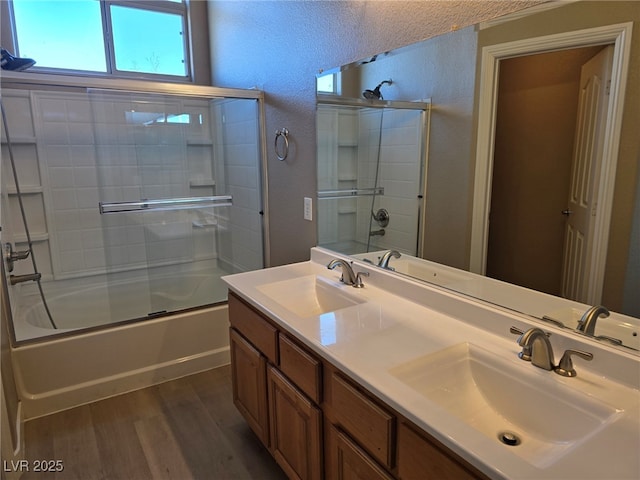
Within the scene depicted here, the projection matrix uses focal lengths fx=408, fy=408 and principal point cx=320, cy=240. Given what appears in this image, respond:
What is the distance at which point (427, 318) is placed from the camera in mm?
1458

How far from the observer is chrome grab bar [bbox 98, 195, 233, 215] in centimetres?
302

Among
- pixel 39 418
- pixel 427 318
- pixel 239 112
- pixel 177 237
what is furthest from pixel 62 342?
pixel 427 318

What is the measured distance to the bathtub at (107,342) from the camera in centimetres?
225

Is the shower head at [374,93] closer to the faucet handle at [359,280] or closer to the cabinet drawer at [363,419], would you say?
the faucet handle at [359,280]

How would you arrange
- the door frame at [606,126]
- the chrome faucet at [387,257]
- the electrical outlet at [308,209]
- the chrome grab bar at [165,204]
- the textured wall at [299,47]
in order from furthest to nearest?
the chrome grab bar at [165,204] → the electrical outlet at [308,209] → the chrome faucet at [387,257] → the textured wall at [299,47] → the door frame at [606,126]

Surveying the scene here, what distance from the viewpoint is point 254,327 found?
172 centimetres

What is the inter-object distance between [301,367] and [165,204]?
Answer: 219cm

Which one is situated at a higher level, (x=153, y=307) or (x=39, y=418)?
(x=153, y=307)

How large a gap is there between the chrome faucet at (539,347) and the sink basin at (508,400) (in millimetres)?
26

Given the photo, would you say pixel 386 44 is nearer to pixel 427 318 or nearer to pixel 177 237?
pixel 427 318

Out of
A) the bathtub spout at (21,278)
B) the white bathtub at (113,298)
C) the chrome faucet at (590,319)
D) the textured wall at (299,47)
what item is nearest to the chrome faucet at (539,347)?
the chrome faucet at (590,319)

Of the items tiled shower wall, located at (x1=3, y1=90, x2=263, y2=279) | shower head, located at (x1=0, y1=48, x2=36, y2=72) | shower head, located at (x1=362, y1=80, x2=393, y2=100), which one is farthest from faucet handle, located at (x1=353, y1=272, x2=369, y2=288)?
shower head, located at (x1=0, y1=48, x2=36, y2=72)

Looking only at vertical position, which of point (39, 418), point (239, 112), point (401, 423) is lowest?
point (39, 418)

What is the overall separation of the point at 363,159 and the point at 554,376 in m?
1.29
